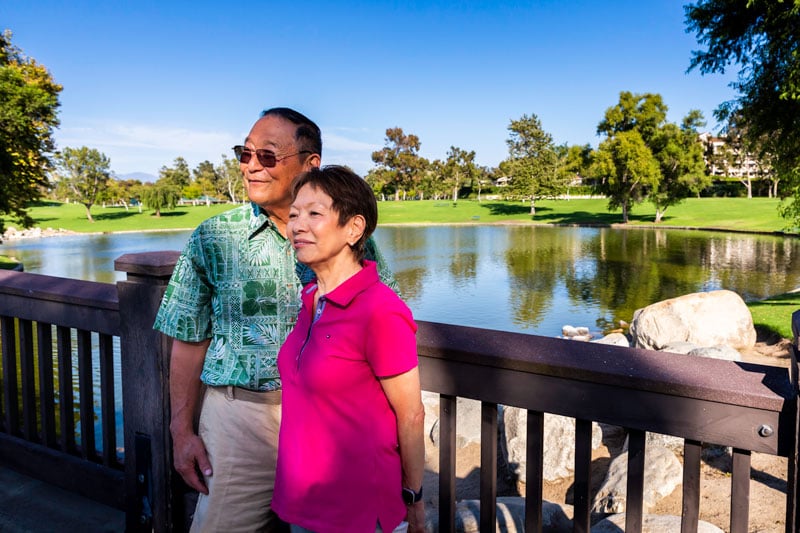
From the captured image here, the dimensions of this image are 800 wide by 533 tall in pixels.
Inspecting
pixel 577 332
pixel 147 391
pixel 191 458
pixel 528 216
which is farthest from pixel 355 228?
pixel 528 216

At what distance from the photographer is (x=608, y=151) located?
121 ft

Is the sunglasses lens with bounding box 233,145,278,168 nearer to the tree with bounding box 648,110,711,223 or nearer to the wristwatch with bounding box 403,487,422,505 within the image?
the wristwatch with bounding box 403,487,422,505

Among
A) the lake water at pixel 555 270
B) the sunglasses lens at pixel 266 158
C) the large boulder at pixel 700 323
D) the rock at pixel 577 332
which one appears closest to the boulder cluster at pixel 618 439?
the large boulder at pixel 700 323

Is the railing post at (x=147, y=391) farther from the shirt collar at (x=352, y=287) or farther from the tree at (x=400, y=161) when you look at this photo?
the tree at (x=400, y=161)

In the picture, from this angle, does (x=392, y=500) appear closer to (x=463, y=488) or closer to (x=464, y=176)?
(x=463, y=488)

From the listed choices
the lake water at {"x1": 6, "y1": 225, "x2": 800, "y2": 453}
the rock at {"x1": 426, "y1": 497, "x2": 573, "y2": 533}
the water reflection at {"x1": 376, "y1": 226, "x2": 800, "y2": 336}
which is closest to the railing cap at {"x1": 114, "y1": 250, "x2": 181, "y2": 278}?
the rock at {"x1": 426, "y1": 497, "x2": 573, "y2": 533}

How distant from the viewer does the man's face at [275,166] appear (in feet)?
5.93

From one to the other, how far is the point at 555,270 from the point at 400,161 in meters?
62.5

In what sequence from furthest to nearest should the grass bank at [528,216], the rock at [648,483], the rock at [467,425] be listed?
Result: the grass bank at [528,216] → the rock at [467,425] → the rock at [648,483]

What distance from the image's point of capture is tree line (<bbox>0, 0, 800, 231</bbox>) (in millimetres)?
10617

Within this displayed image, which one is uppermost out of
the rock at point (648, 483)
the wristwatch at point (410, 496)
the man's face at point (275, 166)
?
the man's face at point (275, 166)

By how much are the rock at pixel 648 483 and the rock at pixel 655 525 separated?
2.66 ft

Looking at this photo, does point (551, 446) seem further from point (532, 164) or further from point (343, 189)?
point (532, 164)

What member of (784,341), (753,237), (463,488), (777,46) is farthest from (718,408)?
(753,237)
